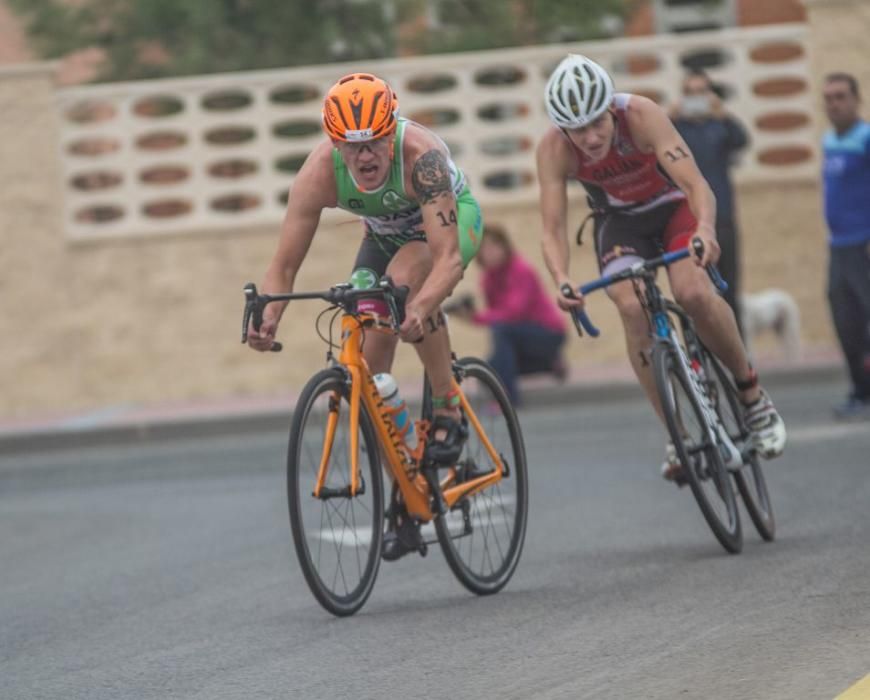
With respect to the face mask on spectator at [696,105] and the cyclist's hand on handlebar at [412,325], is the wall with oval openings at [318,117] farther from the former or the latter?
the cyclist's hand on handlebar at [412,325]

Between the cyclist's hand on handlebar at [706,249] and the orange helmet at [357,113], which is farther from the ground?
the orange helmet at [357,113]

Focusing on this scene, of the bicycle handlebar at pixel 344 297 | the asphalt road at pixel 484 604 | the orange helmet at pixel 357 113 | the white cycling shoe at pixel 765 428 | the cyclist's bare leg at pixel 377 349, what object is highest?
the orange helmet at pixel 357 113

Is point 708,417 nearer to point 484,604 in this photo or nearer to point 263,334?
point 484,604

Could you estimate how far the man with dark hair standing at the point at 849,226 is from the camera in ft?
44.1

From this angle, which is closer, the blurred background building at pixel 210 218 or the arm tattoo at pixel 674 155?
the arm tattoo at pixel 674 155

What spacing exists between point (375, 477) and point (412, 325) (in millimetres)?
616

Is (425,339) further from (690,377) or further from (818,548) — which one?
(818,548)

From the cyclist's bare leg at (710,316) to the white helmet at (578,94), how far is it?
0.73 m

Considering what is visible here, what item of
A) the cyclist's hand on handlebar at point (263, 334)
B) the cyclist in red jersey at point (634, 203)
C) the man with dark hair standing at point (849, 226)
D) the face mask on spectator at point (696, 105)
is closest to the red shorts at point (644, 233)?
the cyclist in red jersey at point (634, 203)

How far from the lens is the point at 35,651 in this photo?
7.46m

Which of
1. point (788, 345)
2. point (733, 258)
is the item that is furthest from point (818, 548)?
point (788, 345)

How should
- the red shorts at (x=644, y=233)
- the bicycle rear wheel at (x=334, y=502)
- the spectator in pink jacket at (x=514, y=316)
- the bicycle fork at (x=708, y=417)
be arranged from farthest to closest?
the spectator in pink jacket at (x=514, y=316)
the red shorts at (x=644, y=233)
the bicycle fork at (x=708, y=417)
the bicycle rear wheel at (x=334, y=502)

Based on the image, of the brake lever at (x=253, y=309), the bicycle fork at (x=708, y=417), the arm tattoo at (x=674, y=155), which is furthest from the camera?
the bicycle fork at (x=708, y=417)

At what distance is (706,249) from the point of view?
8016 millimetres
